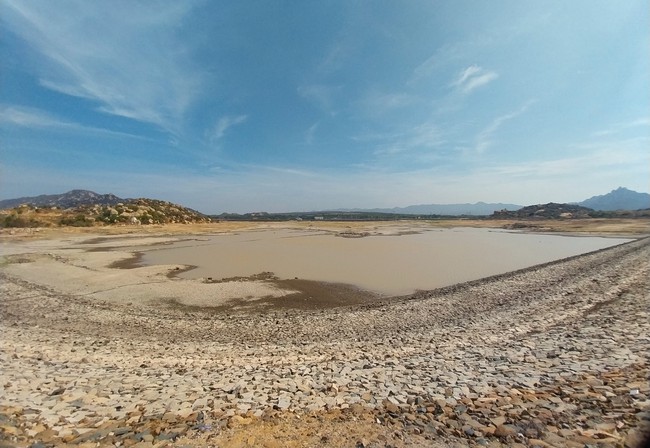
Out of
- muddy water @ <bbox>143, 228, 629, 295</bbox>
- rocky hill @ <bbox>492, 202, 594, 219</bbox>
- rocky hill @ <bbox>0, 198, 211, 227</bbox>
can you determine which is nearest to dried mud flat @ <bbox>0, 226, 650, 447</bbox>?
muddy water @ <bbox>143, 228, 629, 295</bbox>

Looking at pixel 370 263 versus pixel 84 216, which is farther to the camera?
pixel 84 216

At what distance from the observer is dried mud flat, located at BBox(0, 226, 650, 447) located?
562 cm

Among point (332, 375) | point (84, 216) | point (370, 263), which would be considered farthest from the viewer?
point (84, 216)

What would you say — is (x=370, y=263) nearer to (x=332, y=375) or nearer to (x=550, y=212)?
(x=332, y=375)

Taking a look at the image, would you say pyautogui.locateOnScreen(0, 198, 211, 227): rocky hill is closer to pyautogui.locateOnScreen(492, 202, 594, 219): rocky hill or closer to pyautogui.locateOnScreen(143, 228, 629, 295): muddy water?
pyautogui.locateOnScreen(143, 228, 629, 295): muddy water

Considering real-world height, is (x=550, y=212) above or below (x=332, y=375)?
above

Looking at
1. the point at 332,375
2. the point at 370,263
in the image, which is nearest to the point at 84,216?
the point at 370,263

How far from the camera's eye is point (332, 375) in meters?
8.19

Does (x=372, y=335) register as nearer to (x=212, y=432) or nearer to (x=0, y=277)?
(x=212, y=432)

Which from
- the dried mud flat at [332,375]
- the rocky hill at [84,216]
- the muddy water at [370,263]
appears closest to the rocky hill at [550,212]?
the muddy water at [370,263]

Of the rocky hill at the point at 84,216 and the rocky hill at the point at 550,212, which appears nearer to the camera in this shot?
the rocky hill at the point at 84,216

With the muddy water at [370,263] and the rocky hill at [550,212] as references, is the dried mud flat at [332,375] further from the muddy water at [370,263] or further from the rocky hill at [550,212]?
the rocky hill at [550,212]

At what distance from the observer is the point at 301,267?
94.9 ft

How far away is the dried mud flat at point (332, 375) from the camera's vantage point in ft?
18.4
